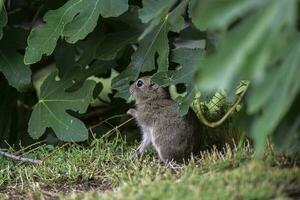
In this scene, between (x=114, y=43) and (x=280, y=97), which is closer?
(x=280, y=97)

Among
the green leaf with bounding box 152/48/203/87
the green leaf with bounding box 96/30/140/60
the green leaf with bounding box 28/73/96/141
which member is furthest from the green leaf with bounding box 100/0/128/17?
the green leaf with bounding box 28/73/96/141

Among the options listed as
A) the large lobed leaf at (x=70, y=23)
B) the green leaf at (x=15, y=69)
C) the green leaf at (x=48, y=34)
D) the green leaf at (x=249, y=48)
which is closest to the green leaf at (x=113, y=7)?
the large lobed leaf at (x=70, y=23)

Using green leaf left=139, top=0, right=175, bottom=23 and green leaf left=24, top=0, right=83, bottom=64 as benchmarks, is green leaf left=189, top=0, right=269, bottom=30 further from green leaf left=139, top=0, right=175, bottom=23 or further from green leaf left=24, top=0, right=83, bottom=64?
green leaf left=24, top=0, right=83, bottom=64

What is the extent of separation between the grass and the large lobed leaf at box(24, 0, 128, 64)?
2.97ft

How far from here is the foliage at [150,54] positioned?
9.62ft

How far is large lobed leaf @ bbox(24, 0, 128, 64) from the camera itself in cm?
579

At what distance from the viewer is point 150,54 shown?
6.00 m

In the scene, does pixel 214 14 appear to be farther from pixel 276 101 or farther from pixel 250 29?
pixel 276 101

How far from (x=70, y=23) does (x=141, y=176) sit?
1618 millimetres

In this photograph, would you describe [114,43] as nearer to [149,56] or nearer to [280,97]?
[149,56]

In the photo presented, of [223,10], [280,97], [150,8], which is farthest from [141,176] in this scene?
[223,10]

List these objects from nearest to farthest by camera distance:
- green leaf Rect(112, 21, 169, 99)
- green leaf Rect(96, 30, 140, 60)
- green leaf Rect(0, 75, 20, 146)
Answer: green leaf Rect(112, 21, 169, 99) < green leaf Rect(96, 30, 140, 60) < green leaf Rect(0, 75, 20, 146)

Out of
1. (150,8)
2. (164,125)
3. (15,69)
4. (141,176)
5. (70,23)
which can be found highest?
(150,8)

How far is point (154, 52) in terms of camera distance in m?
6.00
